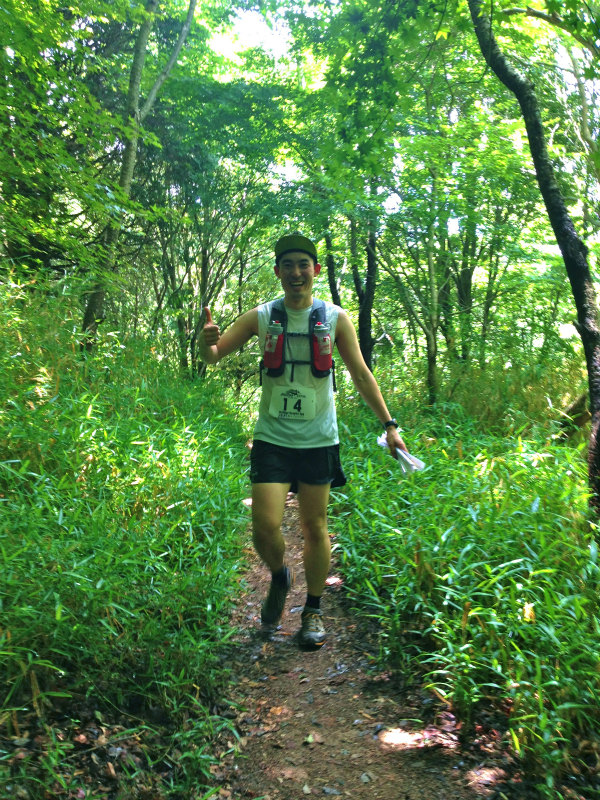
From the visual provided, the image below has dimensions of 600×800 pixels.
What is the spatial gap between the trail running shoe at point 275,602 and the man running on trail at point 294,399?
129 mm

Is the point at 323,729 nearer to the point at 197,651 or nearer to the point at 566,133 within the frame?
the point at 197,651

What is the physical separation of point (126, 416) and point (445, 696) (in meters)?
3.69

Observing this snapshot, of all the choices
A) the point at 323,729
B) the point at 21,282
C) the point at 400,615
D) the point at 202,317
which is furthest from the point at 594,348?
the point at 202,317

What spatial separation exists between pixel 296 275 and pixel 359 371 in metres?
0.67

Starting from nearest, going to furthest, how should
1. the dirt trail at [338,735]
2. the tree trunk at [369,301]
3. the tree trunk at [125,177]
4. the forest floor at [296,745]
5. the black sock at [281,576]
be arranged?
the forest floor at [296,745]
the dirt trail at [338,735]
the black sock at [281,576]
the tree trunk at [125,177]
the tree trunk at [369,301]

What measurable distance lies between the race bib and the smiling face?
0.50 m

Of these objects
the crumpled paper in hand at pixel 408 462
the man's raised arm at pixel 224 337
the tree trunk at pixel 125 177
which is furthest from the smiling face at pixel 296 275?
the tree trunk at pixel 125 177

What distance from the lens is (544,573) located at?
3006mm

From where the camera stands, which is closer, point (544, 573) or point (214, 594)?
point (544, 573)

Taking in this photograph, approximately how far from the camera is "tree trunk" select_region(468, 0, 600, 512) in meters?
3.33

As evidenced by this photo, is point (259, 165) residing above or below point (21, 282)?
above

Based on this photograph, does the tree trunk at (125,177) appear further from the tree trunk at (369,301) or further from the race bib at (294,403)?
the race bib at (294,403)

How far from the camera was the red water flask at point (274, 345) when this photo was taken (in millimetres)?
2918

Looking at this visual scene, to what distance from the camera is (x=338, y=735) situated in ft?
8.37
